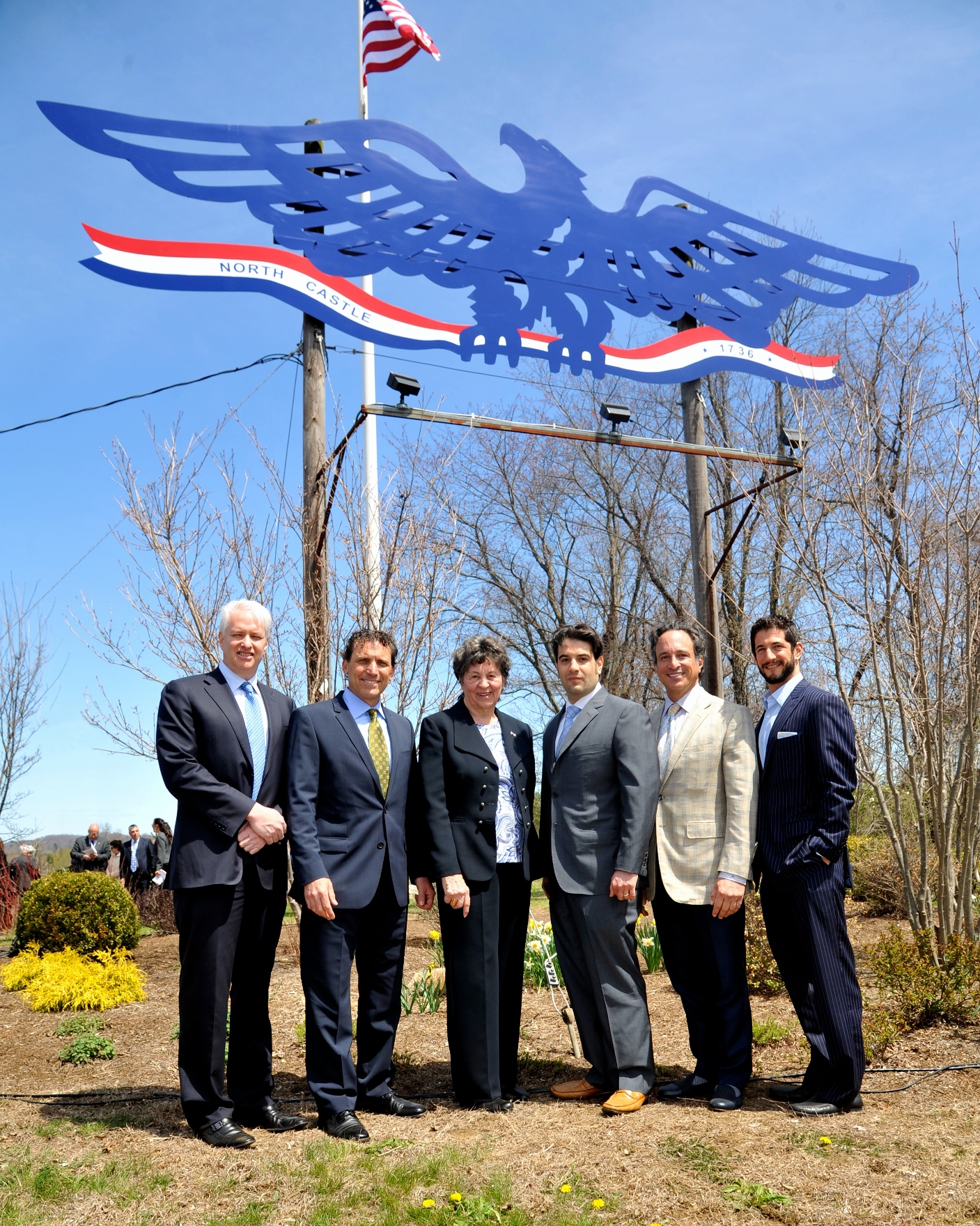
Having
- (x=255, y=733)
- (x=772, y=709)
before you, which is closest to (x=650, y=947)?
(x=772, y=709)

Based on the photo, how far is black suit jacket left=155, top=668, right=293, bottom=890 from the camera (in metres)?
3.68

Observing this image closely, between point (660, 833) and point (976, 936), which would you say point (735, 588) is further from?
point (660, 833)

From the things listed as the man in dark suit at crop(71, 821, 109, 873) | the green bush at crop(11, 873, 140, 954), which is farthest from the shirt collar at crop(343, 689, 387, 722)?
the man in dark suit at crop(71, 821, 109, 873)

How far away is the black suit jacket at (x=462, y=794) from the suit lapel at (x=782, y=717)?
1.04m

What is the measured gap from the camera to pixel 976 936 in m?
6.08

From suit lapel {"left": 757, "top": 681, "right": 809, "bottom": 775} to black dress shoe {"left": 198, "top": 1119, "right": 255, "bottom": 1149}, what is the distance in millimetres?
2483

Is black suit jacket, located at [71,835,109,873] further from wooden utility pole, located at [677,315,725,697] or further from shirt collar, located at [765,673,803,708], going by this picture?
shirt collar, located at [765,673,803,708]

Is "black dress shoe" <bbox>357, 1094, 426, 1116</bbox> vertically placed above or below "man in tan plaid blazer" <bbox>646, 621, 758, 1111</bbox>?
below

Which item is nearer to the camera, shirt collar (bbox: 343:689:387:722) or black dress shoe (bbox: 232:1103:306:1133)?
black dress shoe (bbox: 232:1103:306:1133)

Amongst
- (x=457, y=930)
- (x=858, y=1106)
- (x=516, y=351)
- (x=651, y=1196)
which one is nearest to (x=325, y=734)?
(x=457, y=930)

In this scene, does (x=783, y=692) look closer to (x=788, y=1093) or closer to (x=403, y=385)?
(x=788, y=1093)

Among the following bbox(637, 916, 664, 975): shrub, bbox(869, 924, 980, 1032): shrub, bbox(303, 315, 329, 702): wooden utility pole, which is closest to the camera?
bbox(869, 924, 980, 1032): shrub

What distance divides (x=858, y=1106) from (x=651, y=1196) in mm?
1258

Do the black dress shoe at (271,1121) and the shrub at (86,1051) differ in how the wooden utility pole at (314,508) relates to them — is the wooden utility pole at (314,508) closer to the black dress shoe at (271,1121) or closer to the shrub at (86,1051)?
the shrub at (86,1051)
